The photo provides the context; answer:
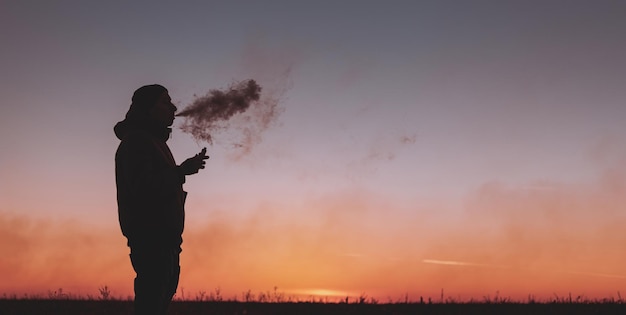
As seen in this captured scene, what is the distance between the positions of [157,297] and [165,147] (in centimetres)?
178

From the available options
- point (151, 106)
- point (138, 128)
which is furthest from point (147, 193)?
point (151, 106)

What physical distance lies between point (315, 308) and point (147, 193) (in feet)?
24.5

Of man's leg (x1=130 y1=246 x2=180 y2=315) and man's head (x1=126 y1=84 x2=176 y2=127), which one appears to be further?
man's head (x1=126 y1=84 x2=176 y2=127)

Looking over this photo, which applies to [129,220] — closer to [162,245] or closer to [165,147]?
[162,245]

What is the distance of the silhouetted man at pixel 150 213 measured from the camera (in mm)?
8039

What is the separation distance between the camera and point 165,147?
868cm

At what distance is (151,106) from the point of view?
8.62 meters

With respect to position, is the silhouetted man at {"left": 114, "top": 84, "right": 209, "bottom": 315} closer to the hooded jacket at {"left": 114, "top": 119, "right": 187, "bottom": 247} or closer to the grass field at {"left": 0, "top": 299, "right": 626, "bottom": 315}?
the hooded jacket at {"left": 114, "top": 119, "right": 187, "bottom": 247}

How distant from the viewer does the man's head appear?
8609mm

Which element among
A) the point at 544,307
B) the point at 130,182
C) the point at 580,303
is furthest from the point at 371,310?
the point at 130,182

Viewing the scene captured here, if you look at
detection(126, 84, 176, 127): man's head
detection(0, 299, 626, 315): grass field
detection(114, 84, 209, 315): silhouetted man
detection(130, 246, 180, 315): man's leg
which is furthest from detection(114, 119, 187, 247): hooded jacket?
detection(0, 299, 626, 315): grass field

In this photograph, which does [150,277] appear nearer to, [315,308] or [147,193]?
[147,193]

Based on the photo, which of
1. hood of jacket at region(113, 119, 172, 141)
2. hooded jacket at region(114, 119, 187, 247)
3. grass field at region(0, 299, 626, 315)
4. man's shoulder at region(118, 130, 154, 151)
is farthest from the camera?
grass field at region(0, 299, 626, 315)

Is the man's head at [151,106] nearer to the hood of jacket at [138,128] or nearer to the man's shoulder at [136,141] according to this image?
the hood of jacket at [138,128]
